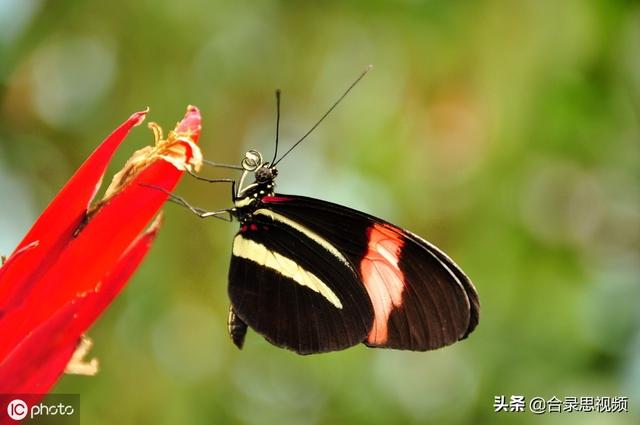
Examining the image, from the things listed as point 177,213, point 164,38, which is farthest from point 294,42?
point 177,213

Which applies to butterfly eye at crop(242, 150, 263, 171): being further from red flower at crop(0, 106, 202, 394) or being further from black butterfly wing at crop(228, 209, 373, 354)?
red flower at crop(0, 106, 202, 394)

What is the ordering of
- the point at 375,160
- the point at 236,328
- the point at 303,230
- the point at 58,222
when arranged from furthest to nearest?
the point at 375,160, the point at 303,230, the point at 236,328, the point at 58,222

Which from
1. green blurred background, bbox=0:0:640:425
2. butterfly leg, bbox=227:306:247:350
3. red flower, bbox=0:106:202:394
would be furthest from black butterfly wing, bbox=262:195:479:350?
green blurred background, bbox=0:0:640:425

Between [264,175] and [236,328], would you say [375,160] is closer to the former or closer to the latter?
[264,175]

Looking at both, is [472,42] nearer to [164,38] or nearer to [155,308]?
[164,38]

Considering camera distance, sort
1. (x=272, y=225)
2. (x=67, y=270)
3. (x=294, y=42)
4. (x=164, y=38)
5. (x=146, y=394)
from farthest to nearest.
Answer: (x=294, y=42) → (x=164, y=38) → (x=146, y=394) → (x=272, y=225) → (x=67, y=270)

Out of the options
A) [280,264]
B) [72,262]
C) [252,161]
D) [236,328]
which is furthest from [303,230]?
[72,262]

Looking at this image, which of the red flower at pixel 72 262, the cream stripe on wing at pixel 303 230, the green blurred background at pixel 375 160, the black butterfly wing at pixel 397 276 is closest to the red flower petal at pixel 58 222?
the red flower at pixel 72 262

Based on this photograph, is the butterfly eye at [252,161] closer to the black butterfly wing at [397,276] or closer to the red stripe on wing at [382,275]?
the black butterfly wing at [397,276]
